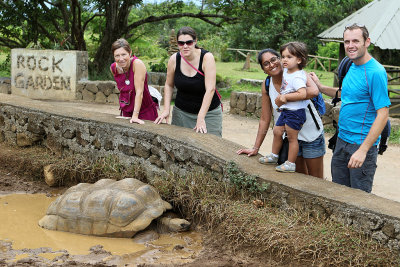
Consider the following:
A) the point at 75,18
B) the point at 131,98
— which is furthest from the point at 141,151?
the point at 75,18

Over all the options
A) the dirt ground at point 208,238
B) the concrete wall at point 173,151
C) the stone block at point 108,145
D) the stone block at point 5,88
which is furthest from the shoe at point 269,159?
the stone block at point 5,88

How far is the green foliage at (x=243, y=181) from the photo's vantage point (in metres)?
4.26

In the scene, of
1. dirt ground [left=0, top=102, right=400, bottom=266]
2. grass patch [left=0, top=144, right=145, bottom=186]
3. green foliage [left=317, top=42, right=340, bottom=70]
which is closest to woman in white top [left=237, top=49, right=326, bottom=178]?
dirt ground [left=0, top=102, right=400, bottom=266]

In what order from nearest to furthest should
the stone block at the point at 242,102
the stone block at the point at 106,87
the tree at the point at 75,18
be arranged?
the stone block at the point at 242,102, the stone block at the point at 106,87, the tree at the point at 75,18

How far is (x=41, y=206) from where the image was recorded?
540 cm

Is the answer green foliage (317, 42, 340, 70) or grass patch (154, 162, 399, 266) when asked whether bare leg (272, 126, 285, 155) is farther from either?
green foliage (317, 42, 340, 70)

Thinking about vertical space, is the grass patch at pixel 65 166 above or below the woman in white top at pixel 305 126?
below

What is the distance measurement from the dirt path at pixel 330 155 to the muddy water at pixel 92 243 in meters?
2.81

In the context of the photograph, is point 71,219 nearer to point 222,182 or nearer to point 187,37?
point 222,182

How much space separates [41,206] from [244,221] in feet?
7.89

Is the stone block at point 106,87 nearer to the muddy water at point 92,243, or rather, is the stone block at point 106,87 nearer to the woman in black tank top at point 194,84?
the woman in black tank top at point 194,84

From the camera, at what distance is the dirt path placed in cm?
647

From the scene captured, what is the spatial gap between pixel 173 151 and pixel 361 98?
199cm

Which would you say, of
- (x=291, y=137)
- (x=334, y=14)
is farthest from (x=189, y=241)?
(x=334, y=14)
